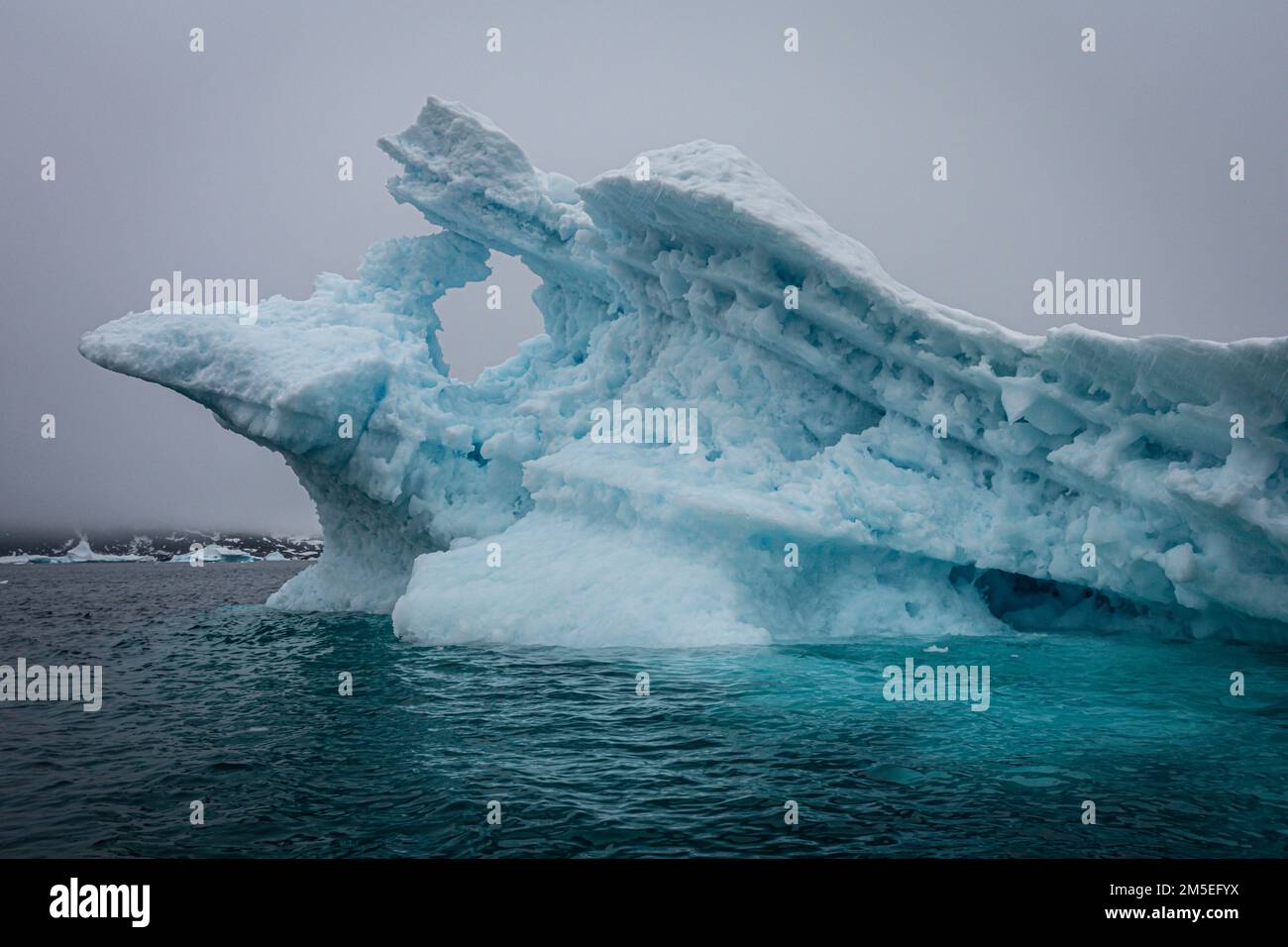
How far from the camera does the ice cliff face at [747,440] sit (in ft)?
40.6

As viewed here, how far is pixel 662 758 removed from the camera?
750 cm

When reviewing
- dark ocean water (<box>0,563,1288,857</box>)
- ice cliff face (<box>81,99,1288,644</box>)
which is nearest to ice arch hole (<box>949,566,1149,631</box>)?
ice cliff face (<box>81,99,1288,644</box>)

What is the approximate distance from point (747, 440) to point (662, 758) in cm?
938

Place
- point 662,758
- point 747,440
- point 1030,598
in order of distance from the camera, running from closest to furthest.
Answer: point 662,758, point 747,440, point 1030,598

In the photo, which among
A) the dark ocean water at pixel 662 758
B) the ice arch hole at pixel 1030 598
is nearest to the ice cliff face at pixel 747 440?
the ice arch hole at pixel 1030 598

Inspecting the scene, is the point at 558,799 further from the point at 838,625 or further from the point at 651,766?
the point at 838,625

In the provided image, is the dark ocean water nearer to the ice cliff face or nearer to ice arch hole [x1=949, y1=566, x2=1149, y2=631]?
the ice cliff face

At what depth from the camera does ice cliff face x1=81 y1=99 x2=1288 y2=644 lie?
1238cm

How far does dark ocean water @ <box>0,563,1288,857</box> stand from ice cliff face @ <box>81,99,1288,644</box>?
5.26 ft

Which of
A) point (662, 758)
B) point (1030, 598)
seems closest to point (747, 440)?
point (1030, 598)

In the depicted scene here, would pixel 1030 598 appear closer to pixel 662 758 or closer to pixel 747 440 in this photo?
pixel 747 440

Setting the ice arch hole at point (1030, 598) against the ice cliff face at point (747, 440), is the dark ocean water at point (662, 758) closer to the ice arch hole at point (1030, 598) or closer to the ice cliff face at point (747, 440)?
the ice cliff face at point (747, 440)

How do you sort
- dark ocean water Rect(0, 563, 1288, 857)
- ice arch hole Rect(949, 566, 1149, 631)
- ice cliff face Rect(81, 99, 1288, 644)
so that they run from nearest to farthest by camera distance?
dark ocean water Rect(0, 563, 1288, 857) → ice cliff face Rect(81, 99, 1288, 644) → ice arch hole Rect(949, 566, 1149, 631)
